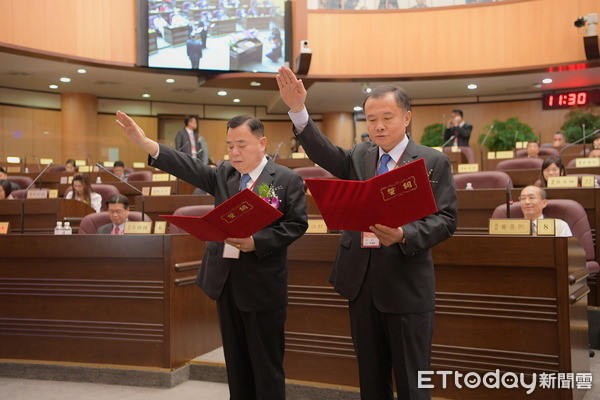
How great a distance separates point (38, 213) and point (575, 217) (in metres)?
3.95

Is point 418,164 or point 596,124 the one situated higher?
point 596,124

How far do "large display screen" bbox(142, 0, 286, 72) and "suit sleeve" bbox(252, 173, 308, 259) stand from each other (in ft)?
25.2

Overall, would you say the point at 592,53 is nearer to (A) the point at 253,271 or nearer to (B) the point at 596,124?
(B) the point at 596,124

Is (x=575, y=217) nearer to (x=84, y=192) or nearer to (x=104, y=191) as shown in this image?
(x=84, y=192)

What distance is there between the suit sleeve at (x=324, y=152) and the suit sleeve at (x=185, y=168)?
1.63 ft

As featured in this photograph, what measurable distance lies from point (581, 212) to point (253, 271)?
223 centimetres

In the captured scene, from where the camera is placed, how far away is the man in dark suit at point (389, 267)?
168 cm

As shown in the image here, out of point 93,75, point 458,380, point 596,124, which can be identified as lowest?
point 458,380

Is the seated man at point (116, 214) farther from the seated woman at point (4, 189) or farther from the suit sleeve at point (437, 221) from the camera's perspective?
the suit sleeve at point (437, 221)

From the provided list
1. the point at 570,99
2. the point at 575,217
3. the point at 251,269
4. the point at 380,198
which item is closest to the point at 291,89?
the point at 380,198

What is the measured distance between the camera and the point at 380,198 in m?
1.49

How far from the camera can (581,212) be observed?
339cm

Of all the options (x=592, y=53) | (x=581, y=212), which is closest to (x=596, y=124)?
(x=592, y=53)

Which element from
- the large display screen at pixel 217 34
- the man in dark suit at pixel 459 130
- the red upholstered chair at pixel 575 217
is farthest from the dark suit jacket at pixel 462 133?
the red upholstered chair at pixel 575 217
